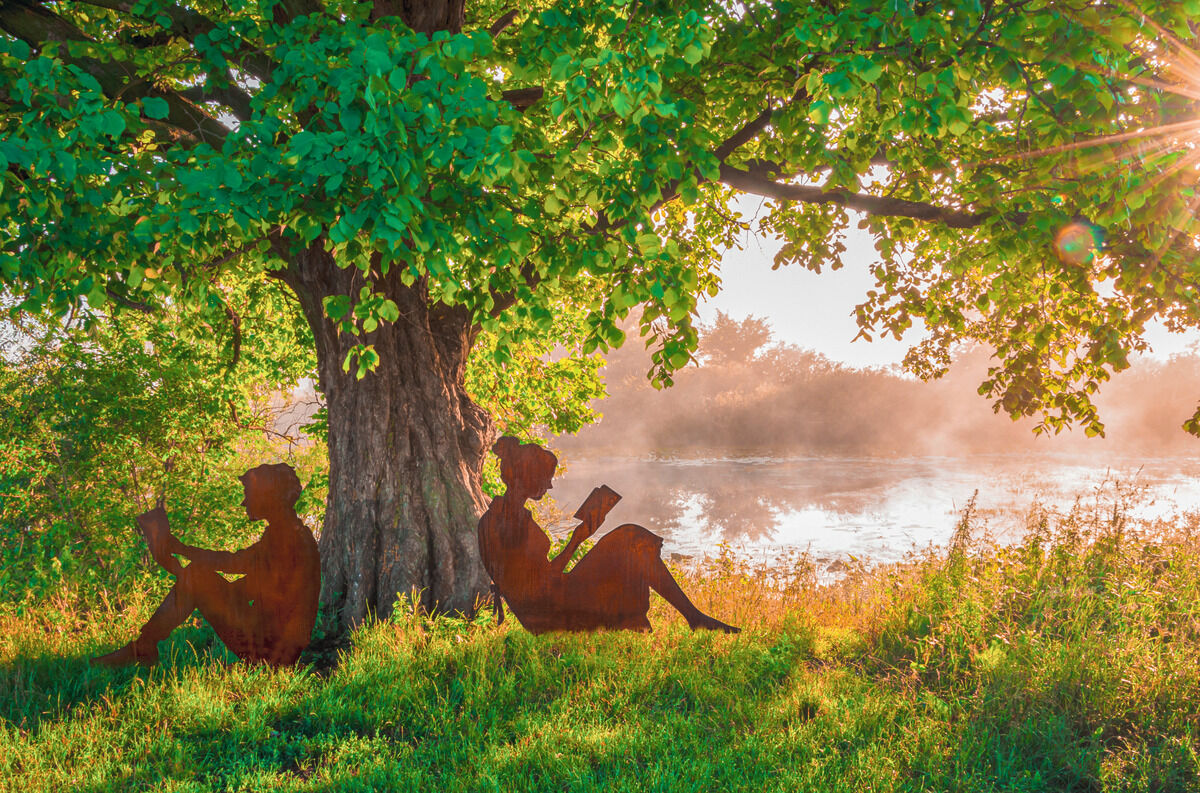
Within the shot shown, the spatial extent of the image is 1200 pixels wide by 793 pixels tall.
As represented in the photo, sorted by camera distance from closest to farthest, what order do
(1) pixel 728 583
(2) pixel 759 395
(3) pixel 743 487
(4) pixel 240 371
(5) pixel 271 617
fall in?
(5) pixel 271 617 < (1) pixel 728 583 < (4) pixel 240 371 < (3) pixel 743 487 < (2) pixel 759 395

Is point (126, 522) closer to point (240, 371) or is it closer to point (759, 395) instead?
point (240, 371)

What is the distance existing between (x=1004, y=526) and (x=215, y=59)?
15.5 meters

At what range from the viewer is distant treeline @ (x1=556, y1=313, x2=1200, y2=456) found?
31078 millimetres

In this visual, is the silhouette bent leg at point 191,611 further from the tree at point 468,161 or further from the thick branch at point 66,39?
the thick branch at point 66,39

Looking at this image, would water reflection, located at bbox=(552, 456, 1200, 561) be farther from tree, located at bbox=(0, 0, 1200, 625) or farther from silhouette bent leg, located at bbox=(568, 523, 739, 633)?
tree, located at bbox=(0, 0, 1200, 625)

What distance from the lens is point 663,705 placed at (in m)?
4.21

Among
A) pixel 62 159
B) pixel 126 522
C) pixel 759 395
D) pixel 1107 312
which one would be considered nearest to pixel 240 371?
pixel 126 522

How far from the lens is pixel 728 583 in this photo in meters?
7.05

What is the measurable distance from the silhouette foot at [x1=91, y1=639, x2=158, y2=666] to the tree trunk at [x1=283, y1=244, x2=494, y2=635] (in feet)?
4.57

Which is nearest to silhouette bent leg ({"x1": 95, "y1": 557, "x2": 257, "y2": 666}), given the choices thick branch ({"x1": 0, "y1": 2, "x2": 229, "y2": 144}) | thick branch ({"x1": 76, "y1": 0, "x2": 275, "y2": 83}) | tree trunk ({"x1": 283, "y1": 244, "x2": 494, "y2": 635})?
tree trunk ({"x1": 283, "y1": 244, "x2": 494, "y2": 635})

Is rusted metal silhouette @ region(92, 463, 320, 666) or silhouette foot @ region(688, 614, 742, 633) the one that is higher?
rusted metal silhouette @ region(92, 463, 320, 666)

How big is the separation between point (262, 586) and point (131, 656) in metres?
0.98

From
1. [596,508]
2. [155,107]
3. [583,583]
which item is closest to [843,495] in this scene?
[583,583]

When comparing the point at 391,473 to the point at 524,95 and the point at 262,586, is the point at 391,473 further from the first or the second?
the point at 524,95
